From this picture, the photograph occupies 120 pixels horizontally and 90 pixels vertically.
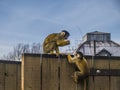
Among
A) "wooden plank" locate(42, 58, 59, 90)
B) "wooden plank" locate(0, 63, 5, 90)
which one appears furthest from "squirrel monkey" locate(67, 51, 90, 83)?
"wooden plank" locate(0, 63, 5, 90)

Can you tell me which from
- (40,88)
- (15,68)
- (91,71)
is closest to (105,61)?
(91,71)

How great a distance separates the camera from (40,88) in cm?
384

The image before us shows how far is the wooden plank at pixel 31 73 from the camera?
379 cm

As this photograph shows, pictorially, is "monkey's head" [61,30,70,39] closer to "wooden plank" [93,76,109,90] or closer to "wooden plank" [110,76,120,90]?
"wooden plank" [93,76,109,90]

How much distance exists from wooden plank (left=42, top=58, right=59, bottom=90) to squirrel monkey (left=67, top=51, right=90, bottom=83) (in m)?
0.17

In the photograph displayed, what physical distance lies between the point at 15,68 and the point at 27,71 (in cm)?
98

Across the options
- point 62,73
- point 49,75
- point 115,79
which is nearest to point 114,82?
point 115,79

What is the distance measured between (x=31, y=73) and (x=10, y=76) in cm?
100

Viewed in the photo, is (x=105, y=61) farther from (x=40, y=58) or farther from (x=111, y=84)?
(x=40, y=58)

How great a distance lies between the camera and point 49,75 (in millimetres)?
3852

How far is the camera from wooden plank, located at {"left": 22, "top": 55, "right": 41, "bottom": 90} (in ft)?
12.5

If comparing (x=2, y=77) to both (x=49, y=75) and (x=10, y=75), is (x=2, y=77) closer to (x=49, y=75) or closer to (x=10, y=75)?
(x=10, y=75)

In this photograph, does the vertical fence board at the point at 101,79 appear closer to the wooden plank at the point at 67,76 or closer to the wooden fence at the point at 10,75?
the wooden plank at the point at 67,76

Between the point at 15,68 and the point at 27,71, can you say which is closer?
the point at 27,71
